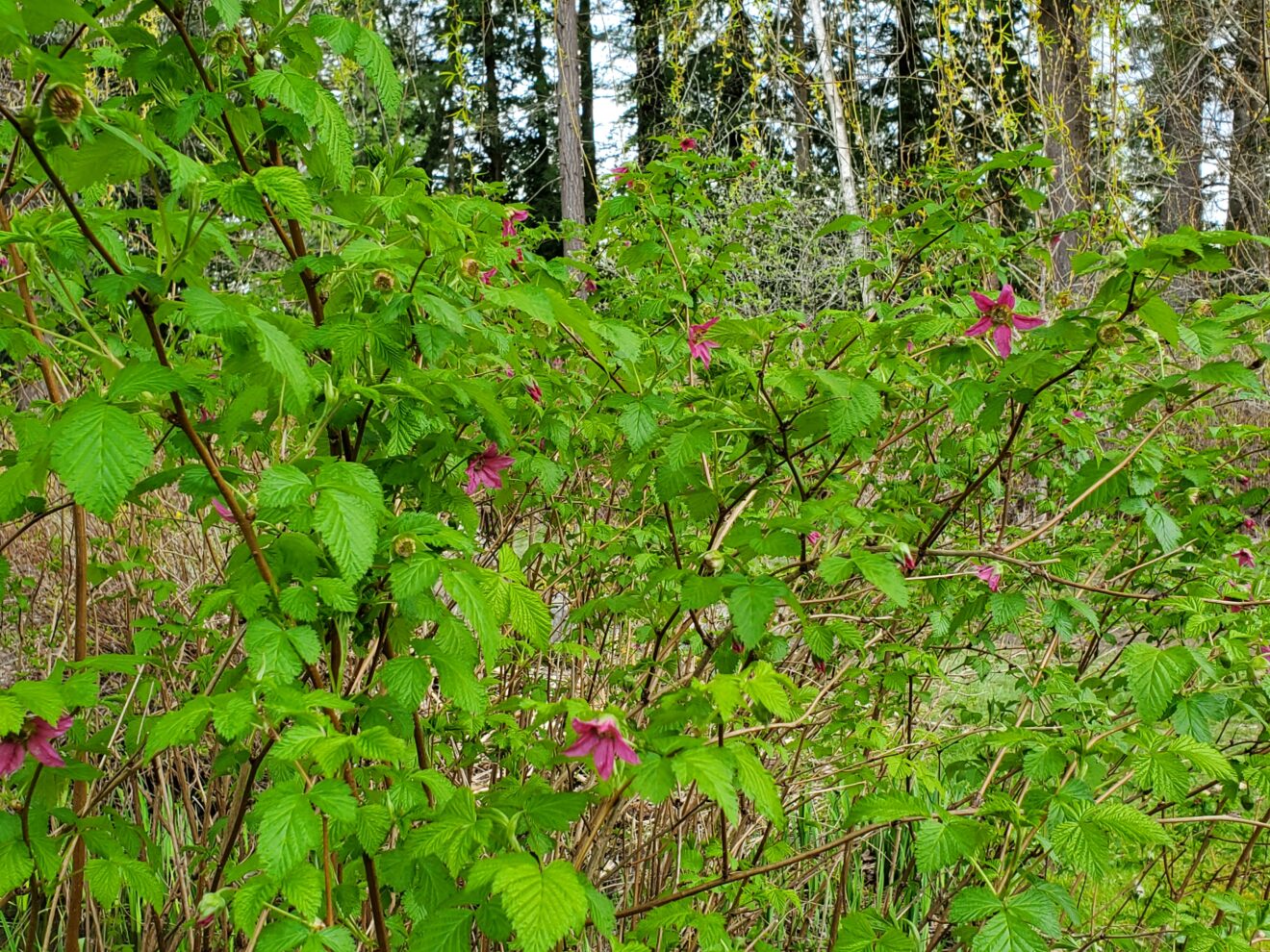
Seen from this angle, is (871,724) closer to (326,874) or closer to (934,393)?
(934,393)

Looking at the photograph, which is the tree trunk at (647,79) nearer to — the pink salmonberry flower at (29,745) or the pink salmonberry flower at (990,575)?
the pink salmonberry flower at (990,575)

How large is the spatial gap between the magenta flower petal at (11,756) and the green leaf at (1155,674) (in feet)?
4.71

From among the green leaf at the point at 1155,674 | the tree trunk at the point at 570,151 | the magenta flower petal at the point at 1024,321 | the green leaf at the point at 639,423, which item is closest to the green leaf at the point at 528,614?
the green leaf at the point at 639,423

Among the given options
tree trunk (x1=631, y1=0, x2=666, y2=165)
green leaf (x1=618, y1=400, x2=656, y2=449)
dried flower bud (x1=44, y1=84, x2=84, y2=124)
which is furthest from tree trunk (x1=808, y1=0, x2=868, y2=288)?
dried flower bud (x1=44, y1=84, x2=84, y2=124)

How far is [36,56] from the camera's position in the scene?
0.82 m

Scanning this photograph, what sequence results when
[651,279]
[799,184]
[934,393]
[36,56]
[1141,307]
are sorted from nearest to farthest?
1. [36,56]
2. [1141,307]
3. [934,393]
4. [651,279]
5. [799,184]

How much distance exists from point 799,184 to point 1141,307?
9.81 metres

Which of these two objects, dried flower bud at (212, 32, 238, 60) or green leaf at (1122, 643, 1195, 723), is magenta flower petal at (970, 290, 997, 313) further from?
dried flower bud at (212, 32, 238, 60)

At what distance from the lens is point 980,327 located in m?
1.43

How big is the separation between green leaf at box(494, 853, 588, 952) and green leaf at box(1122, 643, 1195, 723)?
0.83 m

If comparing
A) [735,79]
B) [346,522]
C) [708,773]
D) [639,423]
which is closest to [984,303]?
[639,423]

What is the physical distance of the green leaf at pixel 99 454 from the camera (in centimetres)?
77

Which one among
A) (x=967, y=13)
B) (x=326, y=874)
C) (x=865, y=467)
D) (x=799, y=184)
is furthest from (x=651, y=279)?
(x=799, y=184)

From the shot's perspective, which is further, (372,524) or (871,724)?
(871,724)
